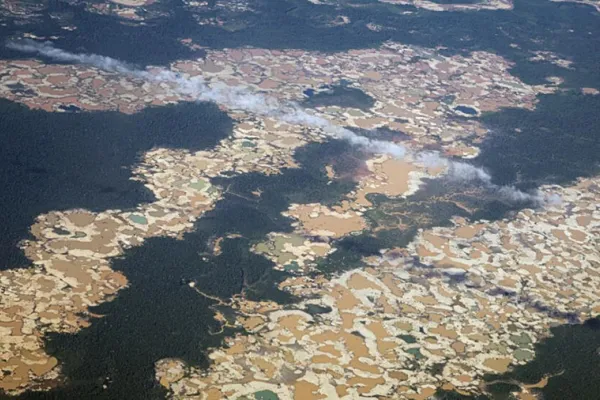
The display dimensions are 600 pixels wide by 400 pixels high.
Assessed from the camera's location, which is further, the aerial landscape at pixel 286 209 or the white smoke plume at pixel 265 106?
the white smoke plume at pixel 265 106

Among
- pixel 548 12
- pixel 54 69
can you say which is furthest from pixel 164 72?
pixel 548 12

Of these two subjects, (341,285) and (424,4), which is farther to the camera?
(424,4)

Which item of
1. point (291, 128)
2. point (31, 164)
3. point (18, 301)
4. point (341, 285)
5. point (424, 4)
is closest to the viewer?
point (18, 301)

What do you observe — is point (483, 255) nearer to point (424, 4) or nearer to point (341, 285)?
point (341, 285)

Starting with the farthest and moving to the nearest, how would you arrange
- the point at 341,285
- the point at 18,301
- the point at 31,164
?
the point at 31,164
the point at 341,285
the point at 18,301

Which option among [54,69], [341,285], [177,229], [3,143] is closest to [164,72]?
[54,69]

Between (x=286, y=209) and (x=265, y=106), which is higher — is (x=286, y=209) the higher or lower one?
the lower one
